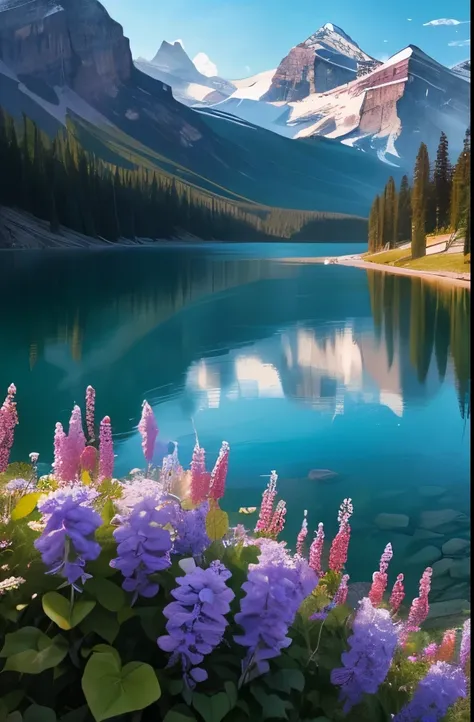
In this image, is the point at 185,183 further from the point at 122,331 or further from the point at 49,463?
the point at 49,463

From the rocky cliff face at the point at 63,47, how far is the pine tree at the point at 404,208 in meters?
1.21

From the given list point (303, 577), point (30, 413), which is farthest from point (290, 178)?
point (303, 577)

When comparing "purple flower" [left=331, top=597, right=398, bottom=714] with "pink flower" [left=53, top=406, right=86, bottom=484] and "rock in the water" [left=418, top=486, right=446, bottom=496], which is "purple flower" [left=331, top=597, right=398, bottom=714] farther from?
"rock in the water" [left=418, top=486, right=446, bottom=496]

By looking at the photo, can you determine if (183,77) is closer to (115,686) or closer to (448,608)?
(448,608)

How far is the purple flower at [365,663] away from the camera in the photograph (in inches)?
24.5

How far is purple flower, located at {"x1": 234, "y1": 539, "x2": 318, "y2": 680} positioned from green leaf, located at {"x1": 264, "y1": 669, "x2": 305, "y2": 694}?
18 millimetres

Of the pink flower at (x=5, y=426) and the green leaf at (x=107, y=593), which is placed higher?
the green leaf at (x=107, y=593)

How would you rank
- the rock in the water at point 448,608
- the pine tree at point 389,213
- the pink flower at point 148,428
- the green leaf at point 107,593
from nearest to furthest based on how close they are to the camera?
1. the green leaf at point 107,593
2. the pink flower at point 148,428
3. the rock in the water at point 448,608
4. the pine tree at point 389,213

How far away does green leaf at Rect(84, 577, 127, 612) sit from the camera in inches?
23.6

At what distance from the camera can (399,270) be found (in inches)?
103

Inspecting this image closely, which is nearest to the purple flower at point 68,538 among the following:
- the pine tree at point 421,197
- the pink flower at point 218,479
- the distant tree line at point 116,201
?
the pink flower at point 218,479

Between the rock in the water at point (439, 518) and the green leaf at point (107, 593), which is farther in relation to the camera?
the rock in the water at point (439, 518)

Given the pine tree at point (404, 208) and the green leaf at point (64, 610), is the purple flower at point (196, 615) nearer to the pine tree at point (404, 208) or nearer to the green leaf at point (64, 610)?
the green leaf at point (64, 610)

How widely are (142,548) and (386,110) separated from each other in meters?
2.57
